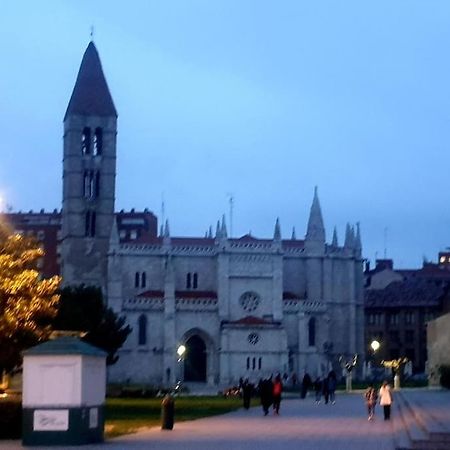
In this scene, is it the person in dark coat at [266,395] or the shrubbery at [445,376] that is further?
the shrubbery at [445,376]

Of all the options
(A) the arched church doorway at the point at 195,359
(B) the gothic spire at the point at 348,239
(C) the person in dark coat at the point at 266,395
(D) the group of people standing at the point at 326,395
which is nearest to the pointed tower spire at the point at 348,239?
(B) the gothic spire at the point at 348,239

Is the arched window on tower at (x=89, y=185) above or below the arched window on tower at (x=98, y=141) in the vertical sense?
below

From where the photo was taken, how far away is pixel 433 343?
74.5 m

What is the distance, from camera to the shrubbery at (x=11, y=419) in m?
25.9

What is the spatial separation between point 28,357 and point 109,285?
81.9 metres

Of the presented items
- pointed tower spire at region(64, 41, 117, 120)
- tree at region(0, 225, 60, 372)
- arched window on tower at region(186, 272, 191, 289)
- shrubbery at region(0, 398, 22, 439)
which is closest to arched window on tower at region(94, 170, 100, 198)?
pointed tower spire at region(64, 41, 117, 120)

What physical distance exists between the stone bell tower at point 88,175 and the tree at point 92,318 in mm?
23763

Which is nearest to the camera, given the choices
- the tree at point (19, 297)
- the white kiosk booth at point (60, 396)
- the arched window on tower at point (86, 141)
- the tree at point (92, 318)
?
the white kiosk booth at point (60, 396)

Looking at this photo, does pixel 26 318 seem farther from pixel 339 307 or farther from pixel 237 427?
pixel 339 307

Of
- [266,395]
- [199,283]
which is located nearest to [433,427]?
[266,395]

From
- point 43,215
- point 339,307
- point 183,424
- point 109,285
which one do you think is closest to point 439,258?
point 43,215

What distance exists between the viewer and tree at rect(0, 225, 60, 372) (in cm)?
3356

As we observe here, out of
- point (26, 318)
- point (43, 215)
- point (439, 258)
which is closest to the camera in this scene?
point (26, 318)

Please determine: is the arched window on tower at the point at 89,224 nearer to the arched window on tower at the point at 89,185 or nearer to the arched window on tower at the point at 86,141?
the arched window on tower at the point at 89,185
